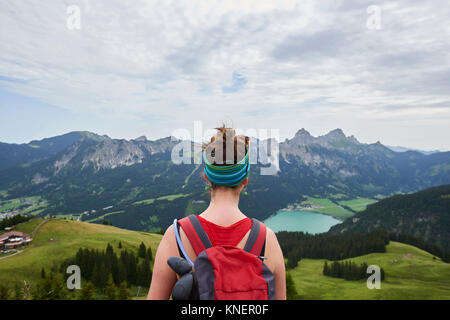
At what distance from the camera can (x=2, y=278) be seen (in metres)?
50.6

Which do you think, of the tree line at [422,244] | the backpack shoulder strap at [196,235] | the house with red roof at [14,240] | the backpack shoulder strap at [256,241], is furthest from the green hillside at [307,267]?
the backpack shoulder strap at [256,241]

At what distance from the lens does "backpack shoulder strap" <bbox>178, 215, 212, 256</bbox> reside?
2.80 metres

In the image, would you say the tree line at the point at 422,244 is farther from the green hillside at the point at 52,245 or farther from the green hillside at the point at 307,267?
the green hillside at the point at 52,245

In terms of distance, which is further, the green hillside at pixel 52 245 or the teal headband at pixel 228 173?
the green hillside at pixel 52 245

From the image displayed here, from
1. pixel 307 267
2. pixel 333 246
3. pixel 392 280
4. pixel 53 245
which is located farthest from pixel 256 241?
pixel 333 246

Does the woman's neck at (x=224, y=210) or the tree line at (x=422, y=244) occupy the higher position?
the woman's neck at (x=224, y=210)

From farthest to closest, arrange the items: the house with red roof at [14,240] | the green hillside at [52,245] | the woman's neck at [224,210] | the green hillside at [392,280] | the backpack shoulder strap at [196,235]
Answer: the green hillside at [392,280], the house with red roof at [14,240], the green hillside at [52,245], the woman's neck at [224,210], the backpack shoulder strap at [196,235]

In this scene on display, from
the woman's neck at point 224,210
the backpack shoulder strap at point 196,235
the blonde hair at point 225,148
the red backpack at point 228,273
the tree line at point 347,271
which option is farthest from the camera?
the tree line at point 347,271

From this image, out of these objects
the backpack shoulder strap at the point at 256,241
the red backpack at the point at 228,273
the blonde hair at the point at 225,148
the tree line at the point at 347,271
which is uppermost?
the blonde hair at the point at 225,148

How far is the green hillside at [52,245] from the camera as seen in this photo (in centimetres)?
5494
